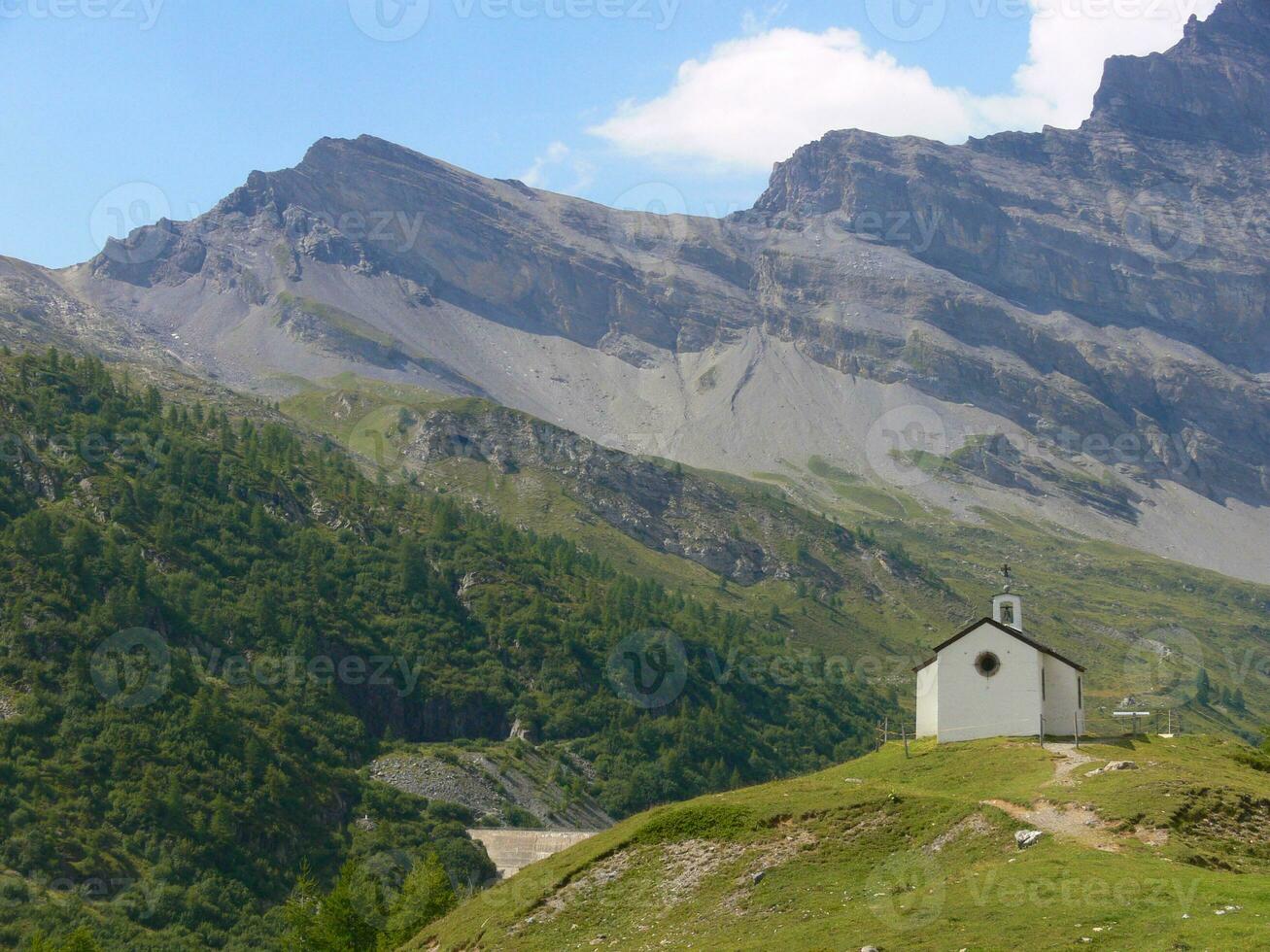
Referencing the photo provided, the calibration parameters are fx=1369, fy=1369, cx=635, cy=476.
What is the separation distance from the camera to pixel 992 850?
43.0 metres

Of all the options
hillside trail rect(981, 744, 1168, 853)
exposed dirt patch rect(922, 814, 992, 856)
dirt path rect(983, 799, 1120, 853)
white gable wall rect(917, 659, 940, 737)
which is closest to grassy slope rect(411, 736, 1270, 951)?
exposed dirt patch rect(922, 814, 992, 856)

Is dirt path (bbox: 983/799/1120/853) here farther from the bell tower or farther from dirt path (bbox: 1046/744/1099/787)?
the bell tower

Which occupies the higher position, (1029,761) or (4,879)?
(1029,761)

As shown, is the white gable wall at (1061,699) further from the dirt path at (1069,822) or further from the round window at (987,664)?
the dirt path at (1069,822)

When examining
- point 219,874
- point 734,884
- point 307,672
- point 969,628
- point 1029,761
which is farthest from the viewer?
point 307,672

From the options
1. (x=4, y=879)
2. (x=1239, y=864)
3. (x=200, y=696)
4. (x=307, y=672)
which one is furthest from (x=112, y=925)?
(x=1239, y=864)

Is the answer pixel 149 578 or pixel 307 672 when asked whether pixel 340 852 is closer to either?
pixel 307 672

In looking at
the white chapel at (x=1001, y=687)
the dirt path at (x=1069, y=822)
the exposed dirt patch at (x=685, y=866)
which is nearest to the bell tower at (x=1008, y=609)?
the white chapel at (x=1001, y=687)

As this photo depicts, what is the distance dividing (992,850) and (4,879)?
304ft

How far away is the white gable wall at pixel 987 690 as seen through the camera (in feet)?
210

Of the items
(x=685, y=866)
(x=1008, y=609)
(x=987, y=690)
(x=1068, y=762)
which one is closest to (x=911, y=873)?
(x=685, y=866)

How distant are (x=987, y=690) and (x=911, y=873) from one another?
2345cm

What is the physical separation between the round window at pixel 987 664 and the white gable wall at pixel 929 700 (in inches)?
78.2

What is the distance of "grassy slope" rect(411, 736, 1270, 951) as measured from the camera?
36188 mm
